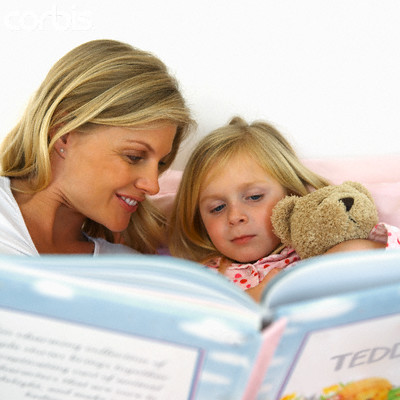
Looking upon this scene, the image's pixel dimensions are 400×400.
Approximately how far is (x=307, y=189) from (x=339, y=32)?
0.46 meters

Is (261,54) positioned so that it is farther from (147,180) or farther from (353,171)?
(147,180)

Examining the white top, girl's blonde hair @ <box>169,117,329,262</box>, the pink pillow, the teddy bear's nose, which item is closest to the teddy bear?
the teddy bear's nose

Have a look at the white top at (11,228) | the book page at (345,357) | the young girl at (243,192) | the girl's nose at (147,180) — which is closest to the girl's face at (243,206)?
the young girl at (243,192)

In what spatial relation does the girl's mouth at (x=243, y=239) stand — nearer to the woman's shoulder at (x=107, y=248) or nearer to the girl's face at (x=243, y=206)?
the girl's face at (x=243, y=206)

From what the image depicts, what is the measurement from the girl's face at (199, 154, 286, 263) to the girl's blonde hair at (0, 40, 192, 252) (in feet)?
0.55

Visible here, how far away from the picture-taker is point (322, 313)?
558 mm

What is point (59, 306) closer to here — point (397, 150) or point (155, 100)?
point (155, 100)

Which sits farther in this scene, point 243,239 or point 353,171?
point 353,171

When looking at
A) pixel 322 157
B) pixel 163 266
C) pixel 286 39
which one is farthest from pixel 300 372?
pixel 286 39

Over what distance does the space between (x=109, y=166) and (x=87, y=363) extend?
568 millimetres

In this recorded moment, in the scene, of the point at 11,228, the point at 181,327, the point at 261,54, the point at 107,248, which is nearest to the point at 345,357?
the point at 181,327

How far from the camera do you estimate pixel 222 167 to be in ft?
4.04

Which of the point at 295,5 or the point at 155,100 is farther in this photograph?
the point at 295,5

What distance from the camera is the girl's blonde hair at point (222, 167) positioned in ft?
4.06
